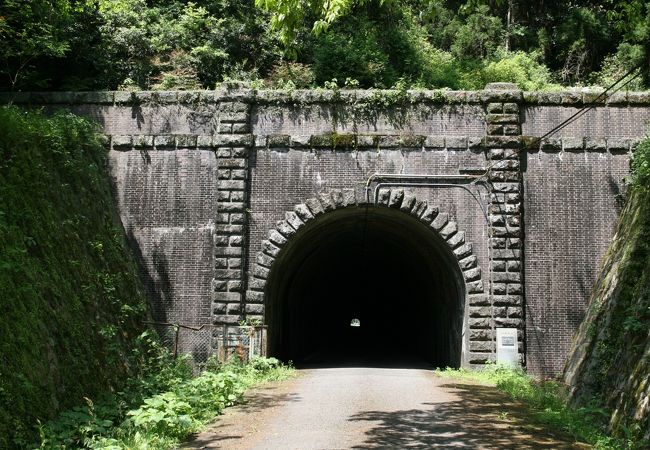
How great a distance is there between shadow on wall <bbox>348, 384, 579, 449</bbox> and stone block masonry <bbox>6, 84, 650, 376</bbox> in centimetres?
499

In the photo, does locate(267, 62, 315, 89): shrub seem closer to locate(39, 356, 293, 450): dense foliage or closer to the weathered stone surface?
the weathered stone surface

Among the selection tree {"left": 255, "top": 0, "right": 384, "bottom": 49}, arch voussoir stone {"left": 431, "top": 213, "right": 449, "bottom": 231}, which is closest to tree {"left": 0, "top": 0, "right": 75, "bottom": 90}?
tree {"left": 255, "top": 0, "right": 384, "bottom": 49}

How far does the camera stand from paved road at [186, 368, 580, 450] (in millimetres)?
7902

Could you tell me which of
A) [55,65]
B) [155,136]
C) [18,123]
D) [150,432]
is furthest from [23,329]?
[55,65]

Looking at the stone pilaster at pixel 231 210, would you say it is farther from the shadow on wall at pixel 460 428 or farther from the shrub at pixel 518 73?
the shrub at pixel 518 73

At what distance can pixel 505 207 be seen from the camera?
50.4 feet

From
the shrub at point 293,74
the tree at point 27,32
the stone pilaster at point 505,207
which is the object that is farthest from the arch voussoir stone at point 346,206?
the shrub at point 293,74

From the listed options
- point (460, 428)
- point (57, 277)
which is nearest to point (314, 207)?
point (57, 277)

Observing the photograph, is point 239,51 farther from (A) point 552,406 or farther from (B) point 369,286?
(A) point 552,406

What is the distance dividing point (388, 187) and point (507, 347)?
436 cm

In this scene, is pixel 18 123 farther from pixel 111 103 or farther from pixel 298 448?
pixel 298 448

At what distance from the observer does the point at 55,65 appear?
2039 cm

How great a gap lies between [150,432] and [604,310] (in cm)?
823

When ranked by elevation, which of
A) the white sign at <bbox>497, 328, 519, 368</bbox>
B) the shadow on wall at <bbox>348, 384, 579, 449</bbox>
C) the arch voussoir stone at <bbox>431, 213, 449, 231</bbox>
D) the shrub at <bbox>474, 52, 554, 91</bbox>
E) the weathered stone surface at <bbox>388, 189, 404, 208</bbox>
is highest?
the shrub at <bbox>474, 52, 554, 91</bbox>
